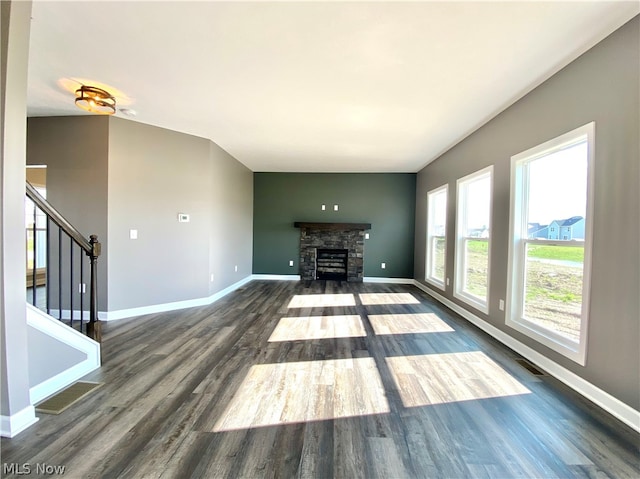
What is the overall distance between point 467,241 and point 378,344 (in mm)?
2232

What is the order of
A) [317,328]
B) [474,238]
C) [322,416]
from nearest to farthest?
[322,416] < [317,328] < [474,238]

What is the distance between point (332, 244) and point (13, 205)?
5598mm

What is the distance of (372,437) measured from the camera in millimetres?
1632

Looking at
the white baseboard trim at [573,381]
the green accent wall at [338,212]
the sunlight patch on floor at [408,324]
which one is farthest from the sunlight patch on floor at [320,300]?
the white baseboard trim at [573,381]

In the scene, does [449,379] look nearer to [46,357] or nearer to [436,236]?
[46,357]

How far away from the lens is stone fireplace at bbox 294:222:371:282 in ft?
22.0

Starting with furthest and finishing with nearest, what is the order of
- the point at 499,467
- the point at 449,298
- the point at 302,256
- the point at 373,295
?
the point at 302,256 < the point at 373,295 < the point at 449,298 < the point at 499,467

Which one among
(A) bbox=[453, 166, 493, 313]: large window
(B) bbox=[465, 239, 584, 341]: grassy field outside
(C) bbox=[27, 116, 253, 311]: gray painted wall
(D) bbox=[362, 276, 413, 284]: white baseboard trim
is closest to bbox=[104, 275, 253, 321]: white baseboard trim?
(C) bbox=[27, 116, 253, 311]: gray painted wall

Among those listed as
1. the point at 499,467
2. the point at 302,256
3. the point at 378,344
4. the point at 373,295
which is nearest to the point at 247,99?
the point at 378,344

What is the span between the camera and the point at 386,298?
16.8ft

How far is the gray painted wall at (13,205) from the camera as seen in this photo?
1507 mm

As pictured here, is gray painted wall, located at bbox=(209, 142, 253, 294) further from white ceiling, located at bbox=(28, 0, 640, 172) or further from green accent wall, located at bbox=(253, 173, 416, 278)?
white ceiling, located at bbox=(28, 0, 640, 172)

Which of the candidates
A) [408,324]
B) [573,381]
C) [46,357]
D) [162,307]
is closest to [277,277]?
[162,307]

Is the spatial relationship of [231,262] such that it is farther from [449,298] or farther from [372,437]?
[372,437]
